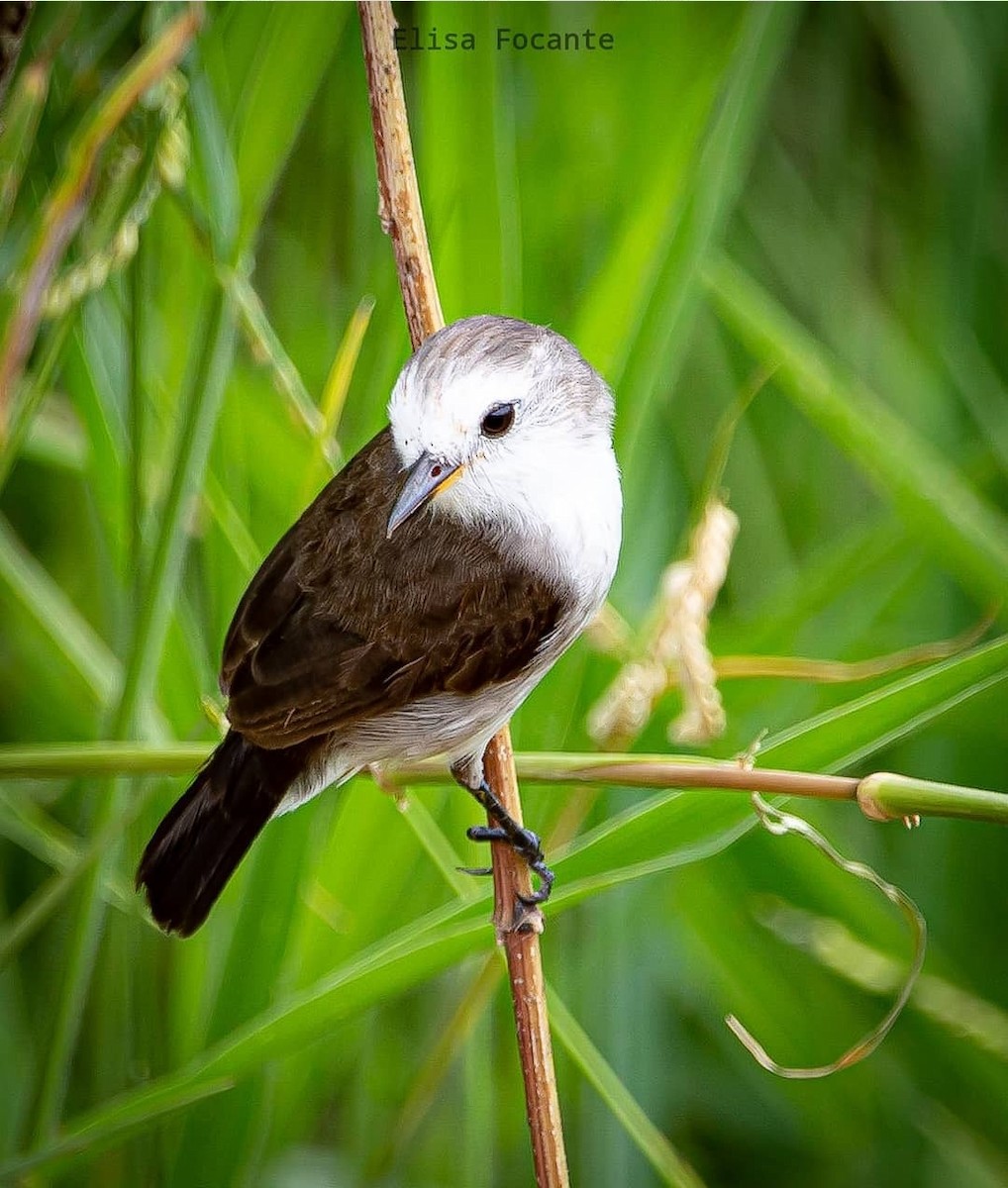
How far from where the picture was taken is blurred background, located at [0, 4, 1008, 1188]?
1049 mm

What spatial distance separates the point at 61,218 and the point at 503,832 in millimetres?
555

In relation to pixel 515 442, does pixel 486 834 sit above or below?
below

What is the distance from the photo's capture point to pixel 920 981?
1158mm

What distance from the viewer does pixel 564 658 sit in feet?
3.78

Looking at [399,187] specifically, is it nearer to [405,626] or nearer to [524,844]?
[405,626]

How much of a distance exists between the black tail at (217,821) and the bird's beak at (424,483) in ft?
0.83

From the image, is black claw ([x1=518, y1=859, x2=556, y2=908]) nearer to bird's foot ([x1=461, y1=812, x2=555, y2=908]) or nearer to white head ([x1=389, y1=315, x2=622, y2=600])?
bird's foot ([x1=461, y1=812, x2=555, y2=908])

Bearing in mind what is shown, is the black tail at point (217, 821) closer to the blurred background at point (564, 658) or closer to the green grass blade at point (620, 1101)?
the blurred background at point (564, 658)

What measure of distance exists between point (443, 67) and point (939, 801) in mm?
703

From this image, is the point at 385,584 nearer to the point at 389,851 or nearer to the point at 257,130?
the point at 389,851

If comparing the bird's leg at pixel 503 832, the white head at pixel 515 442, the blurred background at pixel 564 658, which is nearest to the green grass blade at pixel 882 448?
the blurred background at pixel 564 658

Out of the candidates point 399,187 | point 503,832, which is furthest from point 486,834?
point 399,187

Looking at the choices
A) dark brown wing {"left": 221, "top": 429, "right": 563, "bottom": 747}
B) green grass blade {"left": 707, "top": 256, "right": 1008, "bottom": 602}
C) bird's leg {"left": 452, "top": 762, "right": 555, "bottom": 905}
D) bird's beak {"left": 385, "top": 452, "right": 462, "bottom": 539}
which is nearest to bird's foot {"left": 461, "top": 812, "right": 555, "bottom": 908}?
bird's leg {"left": 452, "top": 762, "right": 555, "bottom": 905}

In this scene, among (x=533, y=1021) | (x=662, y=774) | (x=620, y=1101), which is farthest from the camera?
(x=620, y=1101)
